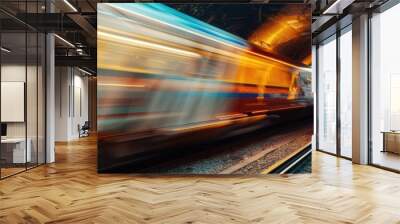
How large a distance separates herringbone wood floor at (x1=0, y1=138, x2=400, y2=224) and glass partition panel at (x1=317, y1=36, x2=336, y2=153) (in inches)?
120

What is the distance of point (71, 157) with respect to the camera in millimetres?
8914

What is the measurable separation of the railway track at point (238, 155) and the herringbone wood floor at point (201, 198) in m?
0.21

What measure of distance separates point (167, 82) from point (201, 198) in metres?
2.26

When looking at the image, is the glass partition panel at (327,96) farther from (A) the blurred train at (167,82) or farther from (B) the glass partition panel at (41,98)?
(B) the glass partition panel at (41,98)

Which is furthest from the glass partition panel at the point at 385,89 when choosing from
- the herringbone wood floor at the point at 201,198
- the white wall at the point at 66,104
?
the white wall at the point at 66,104

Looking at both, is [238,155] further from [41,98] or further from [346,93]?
[41,98]

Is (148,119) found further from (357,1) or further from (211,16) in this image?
(357,1)

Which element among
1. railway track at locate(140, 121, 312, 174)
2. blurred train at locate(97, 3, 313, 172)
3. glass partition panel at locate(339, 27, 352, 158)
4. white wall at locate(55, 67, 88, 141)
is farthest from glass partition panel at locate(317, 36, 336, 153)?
white wall at locate(55, 67, 88, 141)

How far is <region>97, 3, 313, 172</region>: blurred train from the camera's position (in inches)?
236

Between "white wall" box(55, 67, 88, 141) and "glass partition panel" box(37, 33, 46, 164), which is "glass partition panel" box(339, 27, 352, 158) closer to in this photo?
"glass partition panel" box(37, 33, 46, 164)

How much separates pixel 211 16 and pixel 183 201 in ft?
10.8

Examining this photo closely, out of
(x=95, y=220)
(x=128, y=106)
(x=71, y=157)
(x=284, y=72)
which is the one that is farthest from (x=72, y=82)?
(x=95, y=220)

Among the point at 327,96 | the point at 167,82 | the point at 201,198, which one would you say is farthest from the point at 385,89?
the point at 201,198

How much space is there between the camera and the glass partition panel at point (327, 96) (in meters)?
9.38
